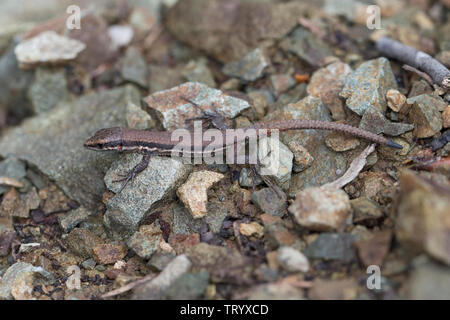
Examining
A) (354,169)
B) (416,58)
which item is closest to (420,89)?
(416,58)

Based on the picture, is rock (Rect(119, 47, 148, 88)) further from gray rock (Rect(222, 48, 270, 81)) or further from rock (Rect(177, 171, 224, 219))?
rock (Rect(177, 171, 224, 219))

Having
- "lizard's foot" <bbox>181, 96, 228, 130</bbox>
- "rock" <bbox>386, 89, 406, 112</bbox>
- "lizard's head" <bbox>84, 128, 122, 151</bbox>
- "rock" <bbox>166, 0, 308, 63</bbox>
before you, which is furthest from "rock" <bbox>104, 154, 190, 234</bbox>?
"rock" <bbox>386, 89, 406, 112</bbox>

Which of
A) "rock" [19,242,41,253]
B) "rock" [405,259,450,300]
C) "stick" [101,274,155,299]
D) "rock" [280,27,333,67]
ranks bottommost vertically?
"stick" [101,274,155,299]

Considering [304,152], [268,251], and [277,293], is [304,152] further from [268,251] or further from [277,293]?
[277,293]

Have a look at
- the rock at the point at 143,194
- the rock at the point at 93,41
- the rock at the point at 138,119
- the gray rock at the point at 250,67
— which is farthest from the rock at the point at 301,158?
the rock at the point at 93,41

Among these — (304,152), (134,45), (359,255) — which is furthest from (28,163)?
(359,255)

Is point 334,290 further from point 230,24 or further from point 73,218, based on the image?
point 230,24
